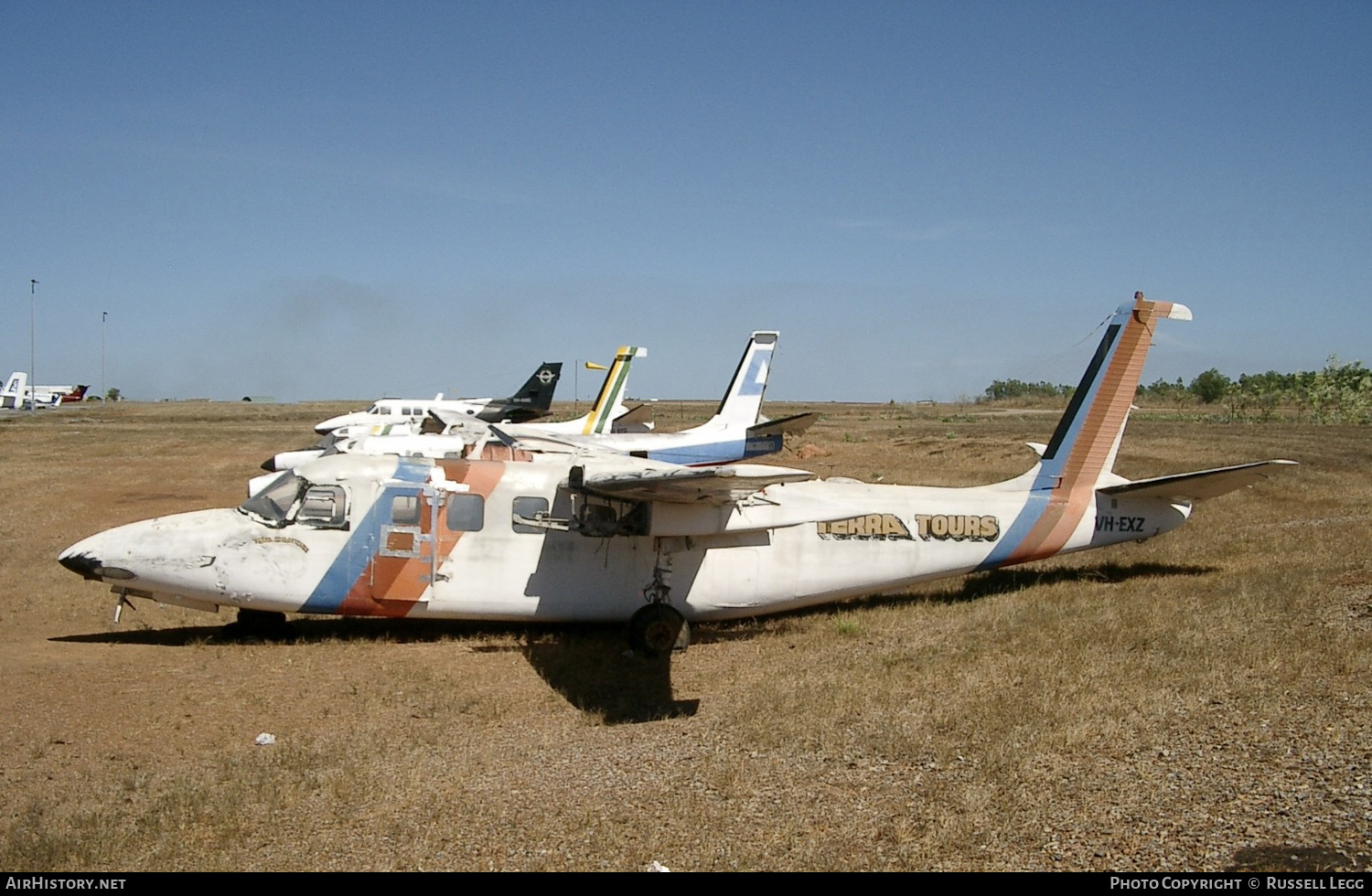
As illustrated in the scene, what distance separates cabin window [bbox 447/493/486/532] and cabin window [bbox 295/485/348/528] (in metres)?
1.33

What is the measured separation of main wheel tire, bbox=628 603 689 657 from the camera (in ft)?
42.1

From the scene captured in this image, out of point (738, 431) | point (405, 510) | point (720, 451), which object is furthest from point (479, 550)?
point (738, 431)

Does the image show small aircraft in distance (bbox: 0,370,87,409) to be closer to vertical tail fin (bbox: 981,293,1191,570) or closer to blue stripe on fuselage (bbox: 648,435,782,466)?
blue stripe on fuselage (bbox: 648,435,782,466)

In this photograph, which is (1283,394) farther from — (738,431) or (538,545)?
(538,545)

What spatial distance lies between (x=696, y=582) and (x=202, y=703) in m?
6.04

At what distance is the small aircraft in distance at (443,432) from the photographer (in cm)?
2008

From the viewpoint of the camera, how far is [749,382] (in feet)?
113

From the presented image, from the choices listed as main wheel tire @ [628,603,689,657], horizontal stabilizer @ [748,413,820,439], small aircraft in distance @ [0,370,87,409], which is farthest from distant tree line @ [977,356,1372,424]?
small aircraft in distance @ [0,370,87,409]

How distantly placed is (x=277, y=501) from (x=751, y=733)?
23.9ft

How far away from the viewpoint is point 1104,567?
653 inches

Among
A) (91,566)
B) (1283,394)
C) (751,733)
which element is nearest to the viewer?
(751,733)

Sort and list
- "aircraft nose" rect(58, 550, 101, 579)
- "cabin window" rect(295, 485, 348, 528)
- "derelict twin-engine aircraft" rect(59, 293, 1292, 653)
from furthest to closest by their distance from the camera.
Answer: "cabin window" rect(295, 485, 348, 528) → "derelict twin-engine aircraft" rect(59, 293, 1292, 653) → "aircraft nose" rect(58, 550, 101, 579)

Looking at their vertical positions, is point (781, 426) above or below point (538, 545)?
above
